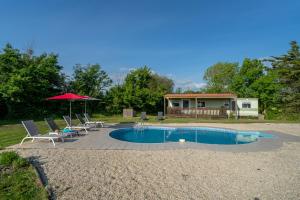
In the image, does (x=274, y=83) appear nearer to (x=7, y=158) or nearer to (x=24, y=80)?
(x=24, y=80)

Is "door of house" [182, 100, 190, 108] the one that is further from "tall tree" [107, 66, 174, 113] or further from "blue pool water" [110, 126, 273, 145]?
"blue pool water" [110, 126, 273, 145]

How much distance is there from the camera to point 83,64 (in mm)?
25641

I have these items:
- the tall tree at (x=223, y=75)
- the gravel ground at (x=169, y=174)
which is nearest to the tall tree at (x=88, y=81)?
the gravel ground at (x=169, y=174)

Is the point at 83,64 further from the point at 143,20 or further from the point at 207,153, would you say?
the point at 207,153

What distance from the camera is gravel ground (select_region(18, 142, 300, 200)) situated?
152 inches

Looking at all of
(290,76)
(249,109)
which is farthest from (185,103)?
(290,76)

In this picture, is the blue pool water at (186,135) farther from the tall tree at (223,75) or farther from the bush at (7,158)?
the tall tree at (223,75)

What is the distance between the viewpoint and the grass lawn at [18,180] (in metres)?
3.70

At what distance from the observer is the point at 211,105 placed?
24.8 metres

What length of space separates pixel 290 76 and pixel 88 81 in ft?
77.3

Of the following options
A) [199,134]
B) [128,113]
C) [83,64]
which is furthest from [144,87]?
[199,134]

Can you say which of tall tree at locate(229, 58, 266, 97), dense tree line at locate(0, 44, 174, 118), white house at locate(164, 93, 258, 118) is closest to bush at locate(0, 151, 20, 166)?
dense tree line at locate(0, 44, 174, 118)

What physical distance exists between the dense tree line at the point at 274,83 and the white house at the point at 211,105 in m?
2.41

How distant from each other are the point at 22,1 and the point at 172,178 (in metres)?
13.9
